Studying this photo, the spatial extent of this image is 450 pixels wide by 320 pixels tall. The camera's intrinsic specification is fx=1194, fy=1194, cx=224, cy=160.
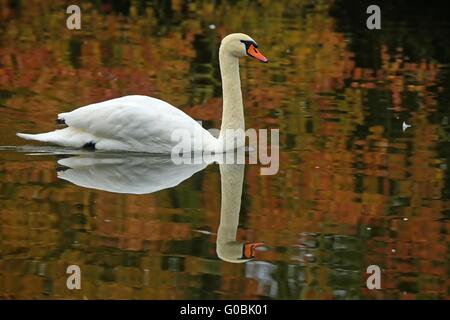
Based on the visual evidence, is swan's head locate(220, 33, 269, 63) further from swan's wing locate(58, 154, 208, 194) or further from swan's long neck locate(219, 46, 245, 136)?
swan's wing locate(58, 154, 208, 194)

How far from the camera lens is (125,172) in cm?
1088

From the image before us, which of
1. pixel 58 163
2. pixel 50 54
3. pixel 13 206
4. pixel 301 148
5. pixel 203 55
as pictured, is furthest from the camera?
pixel 203 55

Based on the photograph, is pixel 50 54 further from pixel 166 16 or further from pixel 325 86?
pixel 166 16

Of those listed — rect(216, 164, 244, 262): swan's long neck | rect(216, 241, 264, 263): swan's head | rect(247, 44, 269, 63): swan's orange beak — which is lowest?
rect(216, 241, 264, 263): swan's head

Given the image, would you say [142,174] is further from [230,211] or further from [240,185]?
[230,211]

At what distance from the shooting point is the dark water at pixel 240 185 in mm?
8172

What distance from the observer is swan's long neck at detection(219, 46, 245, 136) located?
1181cm

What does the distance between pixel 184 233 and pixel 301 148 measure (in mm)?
3364

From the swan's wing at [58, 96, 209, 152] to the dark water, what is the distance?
0.17m

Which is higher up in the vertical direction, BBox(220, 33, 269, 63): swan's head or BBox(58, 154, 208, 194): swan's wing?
BBox(220, 33, 269, 63): swan's head

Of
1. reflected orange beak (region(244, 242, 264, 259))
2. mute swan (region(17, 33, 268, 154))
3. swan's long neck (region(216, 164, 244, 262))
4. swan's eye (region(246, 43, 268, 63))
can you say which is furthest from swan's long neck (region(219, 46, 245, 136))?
reflected orange beak (region(244, 242, 264, 259))

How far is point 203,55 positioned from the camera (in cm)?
1883

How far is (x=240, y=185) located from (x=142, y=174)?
90 cm

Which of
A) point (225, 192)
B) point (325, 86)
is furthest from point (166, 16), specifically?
point (225, 192)
